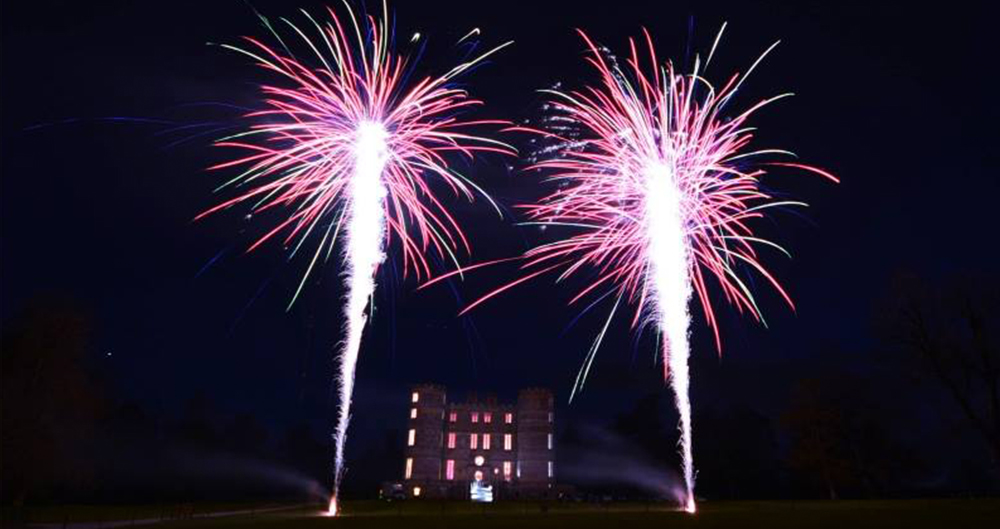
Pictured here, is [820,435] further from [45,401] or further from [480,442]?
[45,401]

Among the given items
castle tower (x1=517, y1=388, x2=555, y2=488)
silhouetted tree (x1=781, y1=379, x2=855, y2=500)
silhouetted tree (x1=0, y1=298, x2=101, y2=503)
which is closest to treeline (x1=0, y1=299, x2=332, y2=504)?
silhouetted tree (x1=0, y1=298, x2=101, y2=503)

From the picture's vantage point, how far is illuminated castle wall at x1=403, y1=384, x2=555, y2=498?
7438 cm

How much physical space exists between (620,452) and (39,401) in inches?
2363

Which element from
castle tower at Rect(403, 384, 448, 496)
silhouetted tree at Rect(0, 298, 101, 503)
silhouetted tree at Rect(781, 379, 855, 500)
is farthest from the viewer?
castle tower at Rect(403, 384, 448, 496)

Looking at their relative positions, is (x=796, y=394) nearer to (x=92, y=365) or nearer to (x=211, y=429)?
(x=92, y=365)

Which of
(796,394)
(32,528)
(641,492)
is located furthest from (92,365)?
(641,492)

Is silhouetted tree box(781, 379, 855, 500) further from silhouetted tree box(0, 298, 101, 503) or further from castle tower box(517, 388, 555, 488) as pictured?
silhouetted tree box(0, 298, 101, 503)

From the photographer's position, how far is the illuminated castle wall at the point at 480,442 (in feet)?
244

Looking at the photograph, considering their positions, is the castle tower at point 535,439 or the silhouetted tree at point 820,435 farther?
the castle tower at point 535,439

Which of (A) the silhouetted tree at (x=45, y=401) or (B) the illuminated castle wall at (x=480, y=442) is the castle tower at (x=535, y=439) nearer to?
(B) the illuminated castle wall at (x=480, y=442)

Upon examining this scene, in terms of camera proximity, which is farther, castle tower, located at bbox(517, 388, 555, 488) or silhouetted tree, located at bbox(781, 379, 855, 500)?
castle tower, located at bbox(517, 388, 555, 488)

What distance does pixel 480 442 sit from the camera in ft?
254

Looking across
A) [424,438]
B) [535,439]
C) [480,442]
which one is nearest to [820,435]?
[535,439]

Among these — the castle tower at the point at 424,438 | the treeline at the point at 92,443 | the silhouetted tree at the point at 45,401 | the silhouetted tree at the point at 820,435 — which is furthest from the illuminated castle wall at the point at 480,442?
the silhouetted tree at the point at 45,401
